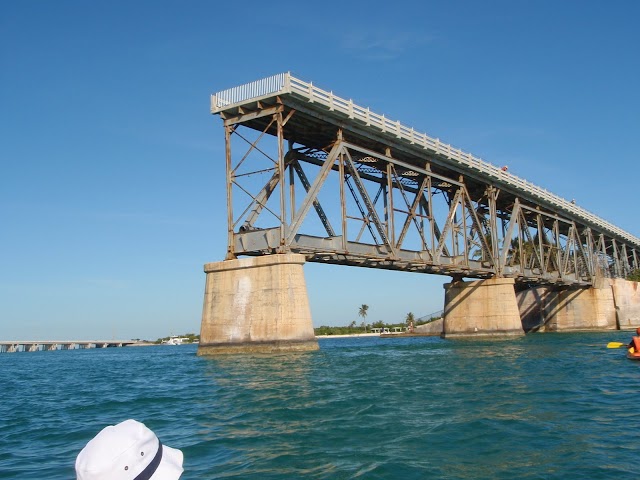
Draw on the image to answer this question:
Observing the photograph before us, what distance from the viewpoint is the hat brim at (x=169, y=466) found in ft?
11.7

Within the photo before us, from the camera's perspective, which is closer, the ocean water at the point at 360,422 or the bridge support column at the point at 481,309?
the ocean water at the point at 360,422

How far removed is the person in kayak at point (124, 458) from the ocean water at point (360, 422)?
5.49 metres

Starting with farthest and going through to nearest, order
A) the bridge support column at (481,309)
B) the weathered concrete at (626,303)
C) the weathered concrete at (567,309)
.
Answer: the weathered concrete at (626,303) < the weathered concrete at (567,309) < the bridge support column at (481,309)

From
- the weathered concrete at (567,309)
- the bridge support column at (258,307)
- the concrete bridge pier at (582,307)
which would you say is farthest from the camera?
the concrete bridge pier at (582,307)

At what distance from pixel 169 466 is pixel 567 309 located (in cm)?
8296

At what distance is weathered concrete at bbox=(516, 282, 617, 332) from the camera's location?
77.6 meters

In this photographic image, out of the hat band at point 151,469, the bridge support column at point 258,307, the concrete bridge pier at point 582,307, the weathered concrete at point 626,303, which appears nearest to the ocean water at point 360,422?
the hat band at point 151,469

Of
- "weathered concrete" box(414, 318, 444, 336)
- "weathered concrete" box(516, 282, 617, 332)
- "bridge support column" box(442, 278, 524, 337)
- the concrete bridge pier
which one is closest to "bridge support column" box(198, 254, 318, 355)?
"bridge support column" box(442, 278, 524, 337)

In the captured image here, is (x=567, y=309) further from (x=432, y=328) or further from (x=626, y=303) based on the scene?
(x=432, y=328)

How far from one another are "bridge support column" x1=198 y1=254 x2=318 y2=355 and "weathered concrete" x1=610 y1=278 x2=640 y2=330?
59.7m

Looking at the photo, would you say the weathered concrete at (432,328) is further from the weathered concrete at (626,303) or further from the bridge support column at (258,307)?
the bridge support column at (258,307)

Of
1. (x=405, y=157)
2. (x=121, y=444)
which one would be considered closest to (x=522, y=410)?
(x=121, y=444)

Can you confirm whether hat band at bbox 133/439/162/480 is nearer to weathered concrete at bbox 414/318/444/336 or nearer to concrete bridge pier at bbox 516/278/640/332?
concrete bridge pier at bbox 516/278/640/332

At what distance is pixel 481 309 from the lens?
55844mm
